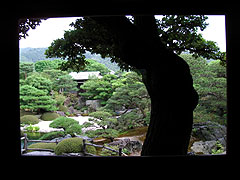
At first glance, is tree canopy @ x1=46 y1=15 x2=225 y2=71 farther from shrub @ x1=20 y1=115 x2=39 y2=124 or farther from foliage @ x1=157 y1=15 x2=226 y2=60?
shrub @ x1=20 y1=115 x2=39 y2=124

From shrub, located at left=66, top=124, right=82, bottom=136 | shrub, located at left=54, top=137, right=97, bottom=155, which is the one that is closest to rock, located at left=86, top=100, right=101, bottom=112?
shrub, located at left=66, top=124, right=82, bottom=136

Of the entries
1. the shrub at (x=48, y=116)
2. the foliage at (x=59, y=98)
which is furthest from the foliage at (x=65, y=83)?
the shrub at (x=48, y=116)

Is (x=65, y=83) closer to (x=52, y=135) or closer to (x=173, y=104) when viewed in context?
(x=52, y=135)

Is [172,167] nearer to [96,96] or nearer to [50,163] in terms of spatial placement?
[50,163]

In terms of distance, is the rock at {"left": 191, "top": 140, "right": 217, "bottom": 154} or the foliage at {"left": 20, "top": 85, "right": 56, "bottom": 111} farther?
the foliage at {"left": 20, "top": 85, "right": 56, "bottom": 111}

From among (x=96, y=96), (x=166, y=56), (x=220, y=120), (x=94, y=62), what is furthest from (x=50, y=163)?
(x=94, y=62)

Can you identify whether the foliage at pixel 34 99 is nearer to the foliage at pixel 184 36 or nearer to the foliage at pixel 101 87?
the foliage at pixel 101 87

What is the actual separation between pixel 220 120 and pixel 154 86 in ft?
14.2

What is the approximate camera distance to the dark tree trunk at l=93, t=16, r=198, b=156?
144cm

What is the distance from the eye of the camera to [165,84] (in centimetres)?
150

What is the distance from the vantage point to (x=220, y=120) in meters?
4.93

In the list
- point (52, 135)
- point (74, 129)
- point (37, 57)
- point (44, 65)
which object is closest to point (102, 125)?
point (74, 129)

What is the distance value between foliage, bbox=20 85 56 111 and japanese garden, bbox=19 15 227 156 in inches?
1.3

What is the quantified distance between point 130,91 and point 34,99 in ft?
12.5
